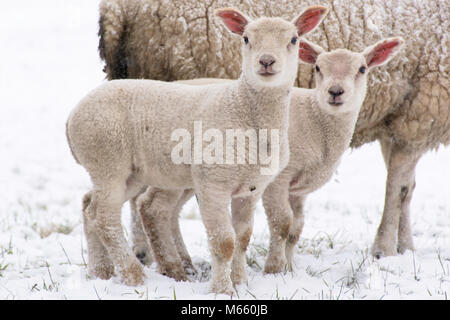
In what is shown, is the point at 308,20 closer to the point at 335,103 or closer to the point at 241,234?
the point at 335,103

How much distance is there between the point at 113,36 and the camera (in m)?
5.16

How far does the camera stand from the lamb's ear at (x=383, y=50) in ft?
14.4

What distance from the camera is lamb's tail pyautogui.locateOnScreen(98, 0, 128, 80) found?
5.16 meters

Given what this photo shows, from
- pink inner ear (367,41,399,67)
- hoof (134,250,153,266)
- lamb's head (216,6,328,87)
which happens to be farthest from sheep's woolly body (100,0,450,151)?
hoof (134,250,153,266)

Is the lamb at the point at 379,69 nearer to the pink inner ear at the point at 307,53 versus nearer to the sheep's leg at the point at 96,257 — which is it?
the pink inner ear at the point at 307,53

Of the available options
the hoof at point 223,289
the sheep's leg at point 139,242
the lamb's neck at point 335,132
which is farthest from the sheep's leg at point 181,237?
the lamb's neck at point 335,132

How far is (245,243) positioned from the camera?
4.00 meters

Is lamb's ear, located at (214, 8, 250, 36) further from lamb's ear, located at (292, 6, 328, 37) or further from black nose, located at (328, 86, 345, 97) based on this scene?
black nose, located at (328, 86, 345, 97)

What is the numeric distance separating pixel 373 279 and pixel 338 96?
128 cm

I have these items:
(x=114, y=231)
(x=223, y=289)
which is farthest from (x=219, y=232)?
(x=114, y=231)

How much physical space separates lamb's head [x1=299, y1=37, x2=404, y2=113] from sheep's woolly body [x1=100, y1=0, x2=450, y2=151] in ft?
3.12

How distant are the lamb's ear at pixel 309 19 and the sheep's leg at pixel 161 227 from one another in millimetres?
1534
